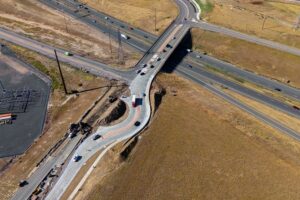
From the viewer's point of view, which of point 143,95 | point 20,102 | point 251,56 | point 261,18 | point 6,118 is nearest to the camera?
point 6,118

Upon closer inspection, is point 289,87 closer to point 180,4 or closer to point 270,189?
point 270,189

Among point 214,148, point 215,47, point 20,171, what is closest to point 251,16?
point 215,47

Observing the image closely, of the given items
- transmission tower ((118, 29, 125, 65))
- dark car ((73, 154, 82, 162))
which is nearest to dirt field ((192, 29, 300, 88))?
transmission tower ((118, 29, 125, 65))

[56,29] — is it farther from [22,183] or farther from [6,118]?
[22,183]

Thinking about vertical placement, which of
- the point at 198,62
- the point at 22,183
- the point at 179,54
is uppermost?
the point at 179,54

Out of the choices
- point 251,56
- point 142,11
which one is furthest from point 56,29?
point 251,56

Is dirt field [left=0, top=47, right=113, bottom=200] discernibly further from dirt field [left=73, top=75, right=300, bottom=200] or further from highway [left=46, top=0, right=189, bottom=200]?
dirt field [left=73, top=75, right=300, bottom=200]

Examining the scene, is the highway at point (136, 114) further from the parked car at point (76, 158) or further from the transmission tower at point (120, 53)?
the transmission tower at point (120, 53)

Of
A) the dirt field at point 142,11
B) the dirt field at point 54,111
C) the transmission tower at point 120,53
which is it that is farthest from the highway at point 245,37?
the dirt field at point 54,111
